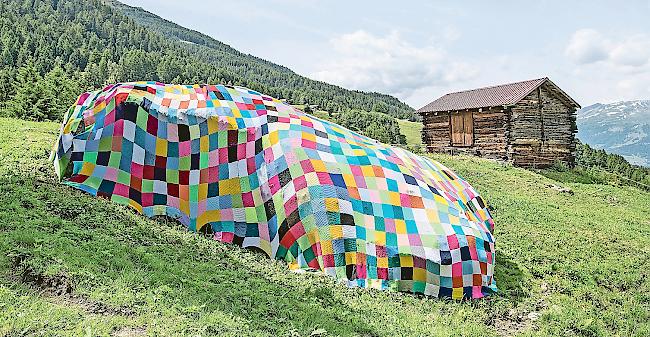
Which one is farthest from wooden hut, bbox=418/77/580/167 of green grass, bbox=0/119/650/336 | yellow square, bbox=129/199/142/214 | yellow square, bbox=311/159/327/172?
yellow square, bbox=129/199/142/214

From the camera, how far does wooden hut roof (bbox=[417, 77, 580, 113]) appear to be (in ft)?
100

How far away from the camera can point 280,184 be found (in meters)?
9.07

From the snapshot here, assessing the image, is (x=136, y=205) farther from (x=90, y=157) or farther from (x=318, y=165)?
(x=318, y=165)

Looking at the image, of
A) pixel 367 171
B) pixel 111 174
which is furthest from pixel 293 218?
pixel 111 174

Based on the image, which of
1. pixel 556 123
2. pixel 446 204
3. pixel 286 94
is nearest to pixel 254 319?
pixel 446 204

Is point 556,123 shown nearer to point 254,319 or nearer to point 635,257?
point 635,257

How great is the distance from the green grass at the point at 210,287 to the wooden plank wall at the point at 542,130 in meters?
18.3

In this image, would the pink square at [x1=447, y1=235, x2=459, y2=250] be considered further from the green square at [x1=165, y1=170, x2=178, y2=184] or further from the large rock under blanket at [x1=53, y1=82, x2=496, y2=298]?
the green square at [x1=165, y1=170, x2=178, y2=184]

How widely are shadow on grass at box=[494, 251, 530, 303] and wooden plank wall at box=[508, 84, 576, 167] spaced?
67.3 ft

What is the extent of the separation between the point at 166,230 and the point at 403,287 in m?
4.20

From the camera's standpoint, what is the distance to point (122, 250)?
291 inches

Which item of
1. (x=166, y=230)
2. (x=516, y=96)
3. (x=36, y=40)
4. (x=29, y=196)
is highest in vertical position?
(x=36, y=40)

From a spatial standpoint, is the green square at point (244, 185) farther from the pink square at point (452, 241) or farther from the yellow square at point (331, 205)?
the pink square at point (452, 241)

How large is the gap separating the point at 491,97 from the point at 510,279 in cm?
2441
